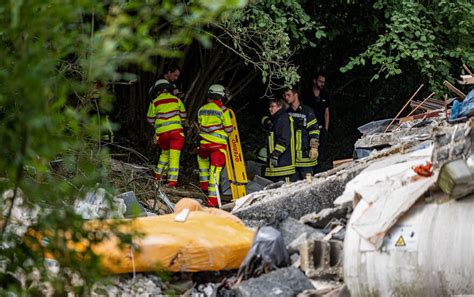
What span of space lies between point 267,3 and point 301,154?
2435 mm

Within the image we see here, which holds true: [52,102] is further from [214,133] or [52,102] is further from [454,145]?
[214,133]

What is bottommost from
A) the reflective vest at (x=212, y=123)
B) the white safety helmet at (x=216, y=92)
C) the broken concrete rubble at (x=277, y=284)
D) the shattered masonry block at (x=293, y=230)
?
the broken concrete rubble at (x=277, y=284)

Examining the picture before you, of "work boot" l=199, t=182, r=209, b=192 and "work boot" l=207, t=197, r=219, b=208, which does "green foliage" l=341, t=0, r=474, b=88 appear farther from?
"work boot" l=207, t=197, r=219, b=208

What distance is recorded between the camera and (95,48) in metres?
4.22

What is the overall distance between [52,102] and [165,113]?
11278 millimetres

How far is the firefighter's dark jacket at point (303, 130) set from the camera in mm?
16078

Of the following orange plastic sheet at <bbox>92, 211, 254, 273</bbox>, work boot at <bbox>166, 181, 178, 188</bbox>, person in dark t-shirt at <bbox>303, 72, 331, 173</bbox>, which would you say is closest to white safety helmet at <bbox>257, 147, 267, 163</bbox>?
person in dark t-shirt at <bbox>303, 72, 331, 173</bbox>

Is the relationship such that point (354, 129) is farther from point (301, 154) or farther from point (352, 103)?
point (301, 154)

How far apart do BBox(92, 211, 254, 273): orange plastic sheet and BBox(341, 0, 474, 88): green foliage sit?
7.74m

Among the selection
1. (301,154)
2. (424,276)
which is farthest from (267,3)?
(424,276)

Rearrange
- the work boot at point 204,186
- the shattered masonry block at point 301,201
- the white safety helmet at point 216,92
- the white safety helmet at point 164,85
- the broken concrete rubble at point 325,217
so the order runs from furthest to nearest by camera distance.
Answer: the work boot at point 204,186
the white safety helmet at point 216,92
the white safety helmet at point 164,85
the shattered masonry block at point 301,201
the broken concrete rubble at point 325,217

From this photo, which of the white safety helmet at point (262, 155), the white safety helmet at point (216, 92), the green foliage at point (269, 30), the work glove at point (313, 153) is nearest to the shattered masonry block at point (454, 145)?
the green foliage at point (269, 30)

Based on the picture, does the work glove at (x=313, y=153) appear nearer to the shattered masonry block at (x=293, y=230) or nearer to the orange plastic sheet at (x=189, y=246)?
the shattered masonry block at (x=293, y=230)

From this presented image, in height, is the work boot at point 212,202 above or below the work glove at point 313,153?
below
